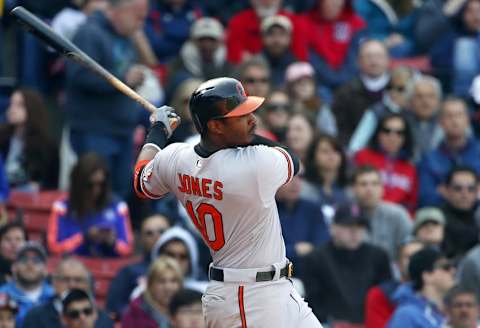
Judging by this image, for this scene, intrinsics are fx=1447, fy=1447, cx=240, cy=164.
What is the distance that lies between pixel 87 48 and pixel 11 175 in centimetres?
135

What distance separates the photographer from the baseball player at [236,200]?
22.8 feet

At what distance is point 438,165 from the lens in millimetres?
12484

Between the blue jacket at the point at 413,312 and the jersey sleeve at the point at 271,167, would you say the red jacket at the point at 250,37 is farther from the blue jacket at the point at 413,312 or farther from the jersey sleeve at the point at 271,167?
the jersey sleeve at the point at 271,167

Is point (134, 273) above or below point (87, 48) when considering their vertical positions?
below

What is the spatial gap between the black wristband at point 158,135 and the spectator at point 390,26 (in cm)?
756

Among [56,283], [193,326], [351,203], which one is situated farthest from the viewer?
[351,203]

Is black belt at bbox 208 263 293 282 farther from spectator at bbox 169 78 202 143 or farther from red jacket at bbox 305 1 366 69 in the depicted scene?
red jacket at bbox 305 1 366 69

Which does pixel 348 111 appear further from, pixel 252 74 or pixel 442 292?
pixel 442 292

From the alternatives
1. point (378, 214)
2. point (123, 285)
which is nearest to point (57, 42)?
point (123, 285)

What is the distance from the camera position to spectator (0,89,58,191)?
1210cm

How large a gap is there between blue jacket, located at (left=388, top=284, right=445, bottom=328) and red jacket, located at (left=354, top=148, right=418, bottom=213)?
8.23 ft

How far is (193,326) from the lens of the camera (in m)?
9.59

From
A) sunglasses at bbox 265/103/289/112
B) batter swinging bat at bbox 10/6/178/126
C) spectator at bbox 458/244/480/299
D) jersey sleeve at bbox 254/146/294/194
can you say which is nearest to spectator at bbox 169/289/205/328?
batter swinging bat at bbox 10/6/178/126

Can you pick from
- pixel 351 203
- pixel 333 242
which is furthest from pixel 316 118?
pixel 333 242
